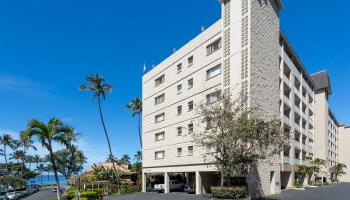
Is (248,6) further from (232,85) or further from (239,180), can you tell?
(239,180)

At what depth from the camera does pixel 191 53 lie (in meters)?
43.0

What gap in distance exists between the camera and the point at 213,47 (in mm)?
39188

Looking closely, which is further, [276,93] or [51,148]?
[276,93]

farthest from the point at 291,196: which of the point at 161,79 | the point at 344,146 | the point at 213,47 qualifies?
the point at 344,146

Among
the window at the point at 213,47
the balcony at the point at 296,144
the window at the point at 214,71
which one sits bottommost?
the balcony at the point at 296,144

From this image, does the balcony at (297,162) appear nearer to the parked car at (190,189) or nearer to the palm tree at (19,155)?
the parked car at (190,189)

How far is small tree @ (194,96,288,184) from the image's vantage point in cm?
2844

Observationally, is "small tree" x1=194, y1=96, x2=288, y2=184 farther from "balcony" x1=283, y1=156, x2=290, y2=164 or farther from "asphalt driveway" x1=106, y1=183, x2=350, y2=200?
"balcony" x1=283, y1=156, x2=290, y2=164

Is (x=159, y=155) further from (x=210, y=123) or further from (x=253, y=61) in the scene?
(x=253, y=61)

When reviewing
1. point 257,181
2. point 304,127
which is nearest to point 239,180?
point 257,181

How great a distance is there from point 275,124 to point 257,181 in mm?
6412

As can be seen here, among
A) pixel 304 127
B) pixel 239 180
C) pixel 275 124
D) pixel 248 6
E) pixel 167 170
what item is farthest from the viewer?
pixel 304 127

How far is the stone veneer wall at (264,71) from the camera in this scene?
3359 cm

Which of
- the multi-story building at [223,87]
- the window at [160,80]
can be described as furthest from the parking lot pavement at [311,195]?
the window at [160,80]
